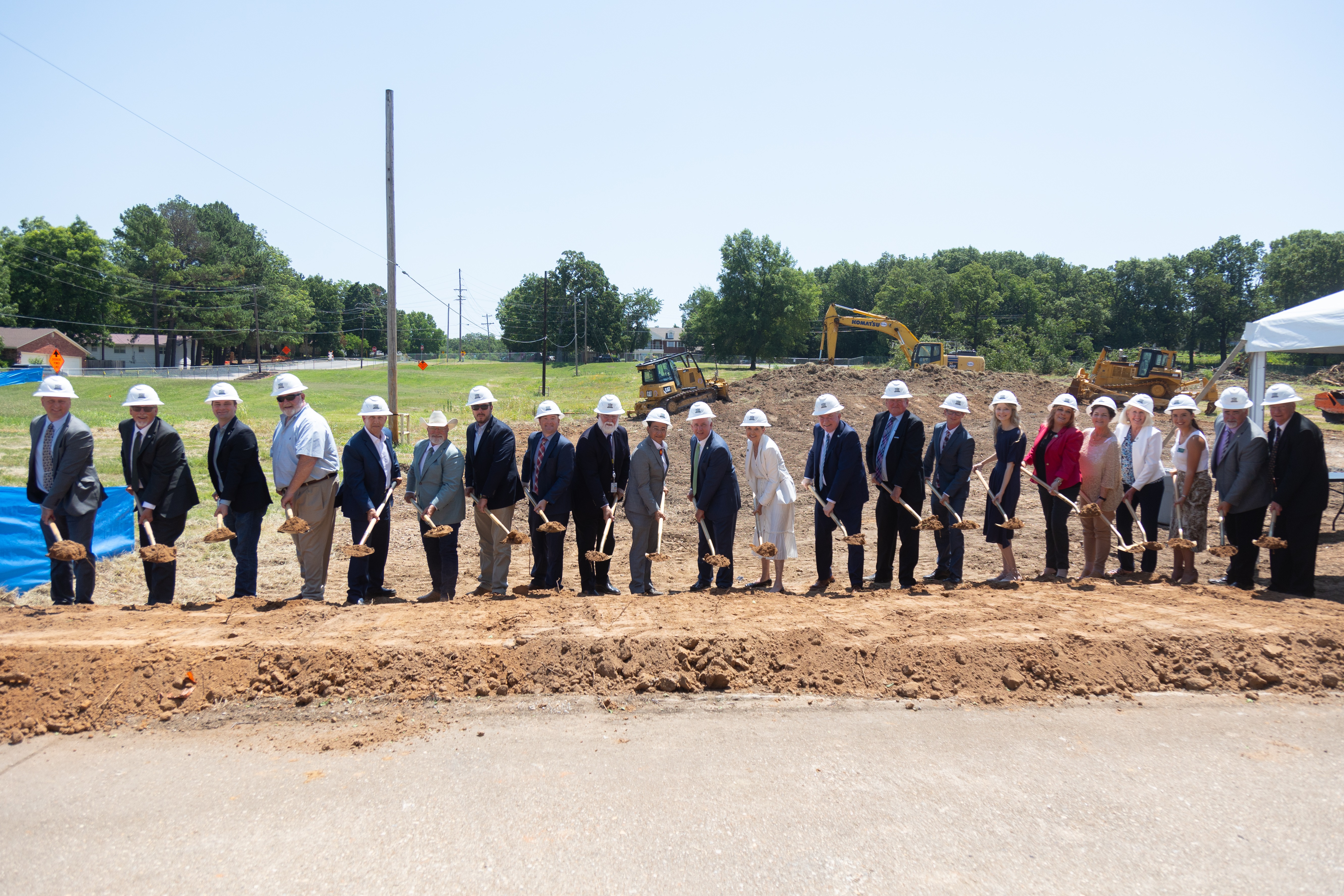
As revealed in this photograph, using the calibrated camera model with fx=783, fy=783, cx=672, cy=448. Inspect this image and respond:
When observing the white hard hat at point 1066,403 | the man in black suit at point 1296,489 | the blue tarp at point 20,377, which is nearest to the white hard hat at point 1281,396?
the man in black suit at point 1296,489

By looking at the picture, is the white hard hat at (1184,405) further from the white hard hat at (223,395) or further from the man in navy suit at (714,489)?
the white hard hat at (223,395)

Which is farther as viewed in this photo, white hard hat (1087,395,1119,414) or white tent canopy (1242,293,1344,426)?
white tent canopy (1242,293,1344,426)

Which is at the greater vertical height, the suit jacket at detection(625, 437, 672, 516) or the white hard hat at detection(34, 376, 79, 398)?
the white hard hat at detection(34, 376, 79, 398)

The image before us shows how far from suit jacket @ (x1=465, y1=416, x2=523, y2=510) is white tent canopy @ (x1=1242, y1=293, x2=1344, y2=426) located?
8.23 meters

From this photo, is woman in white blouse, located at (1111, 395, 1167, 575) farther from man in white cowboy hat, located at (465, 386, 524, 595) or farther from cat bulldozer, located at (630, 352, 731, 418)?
cat bulldozer, located at (630, 352, 731, 418)

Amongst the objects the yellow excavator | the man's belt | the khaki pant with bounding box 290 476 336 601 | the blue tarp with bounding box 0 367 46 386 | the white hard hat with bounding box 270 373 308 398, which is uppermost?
the yellow excavator

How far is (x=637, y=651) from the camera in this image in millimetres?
5113

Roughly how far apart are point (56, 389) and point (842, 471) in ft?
21.5

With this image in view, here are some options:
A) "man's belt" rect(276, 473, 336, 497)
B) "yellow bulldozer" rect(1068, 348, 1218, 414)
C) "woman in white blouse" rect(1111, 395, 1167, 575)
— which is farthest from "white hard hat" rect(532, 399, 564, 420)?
→ "yellow bulldozer" rect(1068, 348, 1218, 414)

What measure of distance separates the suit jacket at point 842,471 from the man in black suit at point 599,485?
177 cm

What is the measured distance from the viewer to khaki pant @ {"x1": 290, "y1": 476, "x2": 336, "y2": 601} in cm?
640

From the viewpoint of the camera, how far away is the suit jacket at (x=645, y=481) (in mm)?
7051

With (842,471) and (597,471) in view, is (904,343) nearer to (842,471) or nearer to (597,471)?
(842,471)

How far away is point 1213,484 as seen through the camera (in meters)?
7.75
